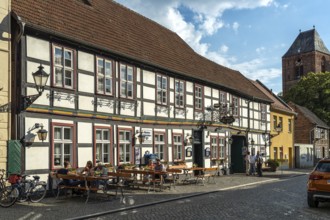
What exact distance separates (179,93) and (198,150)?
4332 millimetres

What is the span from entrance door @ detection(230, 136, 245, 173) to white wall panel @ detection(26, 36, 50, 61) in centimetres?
1994

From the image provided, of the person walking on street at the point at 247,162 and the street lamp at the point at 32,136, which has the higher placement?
the street lamp at the point at 32,136

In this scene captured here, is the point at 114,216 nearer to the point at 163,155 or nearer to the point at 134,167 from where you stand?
the point at 134,167

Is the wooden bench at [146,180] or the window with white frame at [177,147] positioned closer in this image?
the wooden bench at [146,180]

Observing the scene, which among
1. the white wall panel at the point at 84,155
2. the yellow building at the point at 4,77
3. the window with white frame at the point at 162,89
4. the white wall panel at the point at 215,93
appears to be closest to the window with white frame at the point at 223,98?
the white wall panel at the point at 215,93

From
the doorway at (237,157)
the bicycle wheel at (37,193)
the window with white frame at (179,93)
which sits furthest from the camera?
the doorway at (237,157)

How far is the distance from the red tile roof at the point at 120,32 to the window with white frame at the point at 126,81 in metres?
0.63

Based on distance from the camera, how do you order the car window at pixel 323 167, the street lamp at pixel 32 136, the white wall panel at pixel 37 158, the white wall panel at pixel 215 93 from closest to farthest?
the car window at pixel 323 167
the street lamp at pixel 32 136
the white wall panel at pixel 37 158
the white wall panel at pixel 215 93

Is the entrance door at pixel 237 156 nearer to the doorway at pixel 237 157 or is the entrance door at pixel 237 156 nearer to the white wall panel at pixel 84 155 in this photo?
the doorway at pixel 237 157

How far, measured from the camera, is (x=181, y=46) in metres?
29.5

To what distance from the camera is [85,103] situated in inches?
701

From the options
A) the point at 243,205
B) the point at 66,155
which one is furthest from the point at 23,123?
the point at 243,205

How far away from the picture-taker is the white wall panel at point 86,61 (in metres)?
17.7

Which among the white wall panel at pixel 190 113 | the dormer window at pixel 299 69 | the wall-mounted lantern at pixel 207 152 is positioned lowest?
the wall-mounted lantern at pixel 207 152
